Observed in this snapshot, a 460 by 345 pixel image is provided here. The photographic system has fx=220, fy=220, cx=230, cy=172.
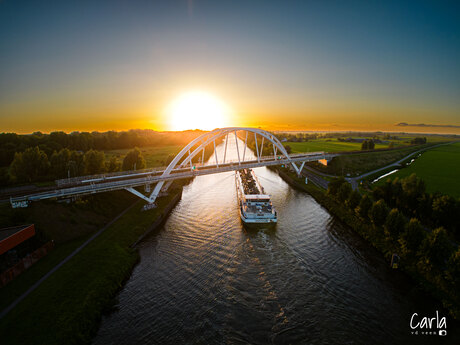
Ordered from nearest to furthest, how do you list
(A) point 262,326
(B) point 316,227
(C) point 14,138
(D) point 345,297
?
(A) point 262,326, (D) point 345,297, (B) point 316,227, (C) point 14,138

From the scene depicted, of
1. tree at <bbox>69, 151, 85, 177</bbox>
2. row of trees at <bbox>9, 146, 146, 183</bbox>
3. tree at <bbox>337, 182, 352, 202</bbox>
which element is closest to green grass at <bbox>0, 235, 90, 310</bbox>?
row of trees at <bbox>9, 146, 146, 183</bbox>

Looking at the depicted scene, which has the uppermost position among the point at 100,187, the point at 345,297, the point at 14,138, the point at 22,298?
the point at 14,138

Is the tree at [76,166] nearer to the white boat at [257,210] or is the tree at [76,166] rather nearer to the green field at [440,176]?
the white boat at [257,210]

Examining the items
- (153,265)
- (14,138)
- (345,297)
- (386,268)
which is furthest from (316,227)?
(14,138)

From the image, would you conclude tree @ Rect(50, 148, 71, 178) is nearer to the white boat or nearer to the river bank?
the white boat

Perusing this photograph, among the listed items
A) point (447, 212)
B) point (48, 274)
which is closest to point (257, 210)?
point (447, 212)

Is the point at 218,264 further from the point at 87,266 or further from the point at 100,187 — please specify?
the point at 100,187

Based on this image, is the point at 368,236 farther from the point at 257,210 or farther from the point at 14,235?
the point at 14,235
